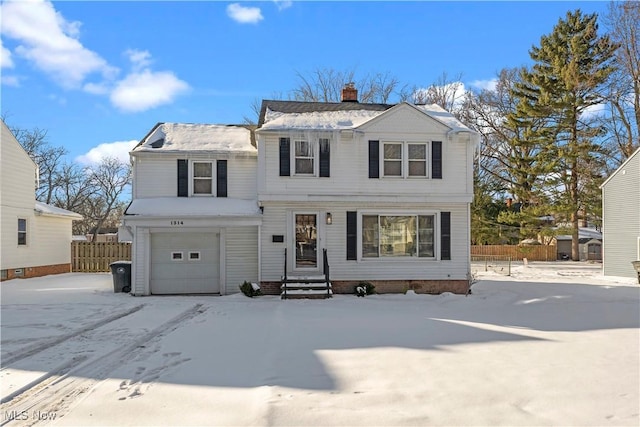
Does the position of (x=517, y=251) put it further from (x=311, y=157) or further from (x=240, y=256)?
(x=240, y=256)

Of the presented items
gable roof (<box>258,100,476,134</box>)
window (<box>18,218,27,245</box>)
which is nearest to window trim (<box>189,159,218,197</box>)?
gable roof (<box>258,100,476,134</box>)

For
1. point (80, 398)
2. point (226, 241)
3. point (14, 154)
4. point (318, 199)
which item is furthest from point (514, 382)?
point (14, 154)

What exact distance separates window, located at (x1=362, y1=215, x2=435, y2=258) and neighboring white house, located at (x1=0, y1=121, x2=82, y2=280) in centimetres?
1334

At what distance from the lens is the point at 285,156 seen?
14.3 meters

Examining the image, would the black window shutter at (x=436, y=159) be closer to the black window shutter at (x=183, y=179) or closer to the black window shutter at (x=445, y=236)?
the black window shutter at (x=445, y=236)

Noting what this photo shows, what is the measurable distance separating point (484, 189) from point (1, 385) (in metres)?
35.7

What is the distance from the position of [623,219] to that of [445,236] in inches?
446

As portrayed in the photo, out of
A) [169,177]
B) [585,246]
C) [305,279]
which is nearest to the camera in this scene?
[305,279]

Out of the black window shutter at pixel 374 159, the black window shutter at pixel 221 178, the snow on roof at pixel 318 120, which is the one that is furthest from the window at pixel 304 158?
the black window shutter at pixel 221 178

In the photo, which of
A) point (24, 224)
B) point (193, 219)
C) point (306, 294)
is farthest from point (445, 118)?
point (24, 224)

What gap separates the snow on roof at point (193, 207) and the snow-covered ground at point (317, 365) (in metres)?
3.17

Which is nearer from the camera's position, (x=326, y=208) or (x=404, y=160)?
(x=326, y=208)

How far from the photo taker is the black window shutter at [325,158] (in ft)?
47.2

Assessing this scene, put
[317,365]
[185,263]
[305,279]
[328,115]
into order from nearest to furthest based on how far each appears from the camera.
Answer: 1. [317,365]
2. [305,279]
3. [185,263]
4. [328,115]
